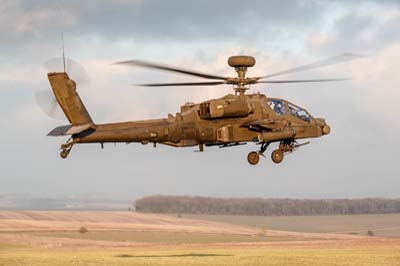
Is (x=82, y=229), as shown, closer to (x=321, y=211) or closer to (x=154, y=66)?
(x=321, y=211)

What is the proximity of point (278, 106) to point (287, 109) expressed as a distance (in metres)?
0.37

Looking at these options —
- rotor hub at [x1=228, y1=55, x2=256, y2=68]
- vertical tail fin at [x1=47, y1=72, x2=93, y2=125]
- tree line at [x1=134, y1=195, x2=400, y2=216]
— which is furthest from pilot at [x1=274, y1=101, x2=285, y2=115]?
tree line at [x1=134, y1=195, x2=400, y2=216]

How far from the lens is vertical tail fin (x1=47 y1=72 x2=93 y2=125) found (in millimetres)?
27734

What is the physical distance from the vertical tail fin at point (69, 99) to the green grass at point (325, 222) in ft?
380

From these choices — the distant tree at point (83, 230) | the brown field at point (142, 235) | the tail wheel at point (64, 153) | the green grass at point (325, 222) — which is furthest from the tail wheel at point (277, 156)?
the green grass at point (325, 222)

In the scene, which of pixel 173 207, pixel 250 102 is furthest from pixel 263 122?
pixel 173 207

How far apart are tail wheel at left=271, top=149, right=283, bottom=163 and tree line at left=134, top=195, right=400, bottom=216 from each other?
151 m

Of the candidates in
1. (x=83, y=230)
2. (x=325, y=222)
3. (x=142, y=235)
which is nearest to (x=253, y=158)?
(x=142, y=235)

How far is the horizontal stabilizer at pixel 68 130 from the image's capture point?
26453mm

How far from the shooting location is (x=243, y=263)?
164ft

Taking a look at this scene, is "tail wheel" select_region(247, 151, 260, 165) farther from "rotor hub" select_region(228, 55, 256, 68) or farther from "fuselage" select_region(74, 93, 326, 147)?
"rotor hub" select_region(228, 55, 256, 68)

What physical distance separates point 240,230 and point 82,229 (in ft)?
96.4

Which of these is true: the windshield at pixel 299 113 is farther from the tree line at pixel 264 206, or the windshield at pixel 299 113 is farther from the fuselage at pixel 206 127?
the tree line at pixel 264 206

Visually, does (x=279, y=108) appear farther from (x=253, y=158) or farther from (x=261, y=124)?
(x=253, y=158)
